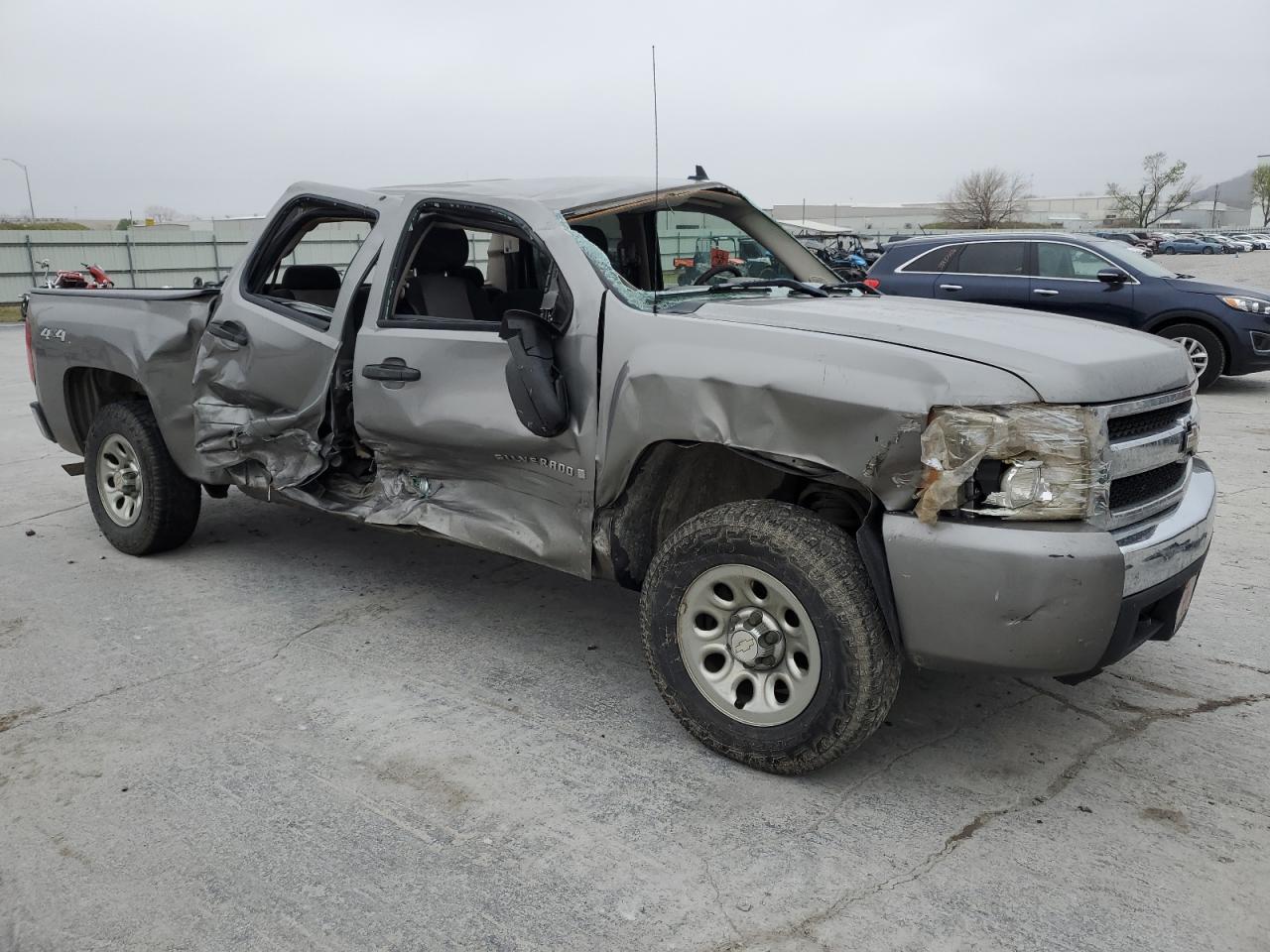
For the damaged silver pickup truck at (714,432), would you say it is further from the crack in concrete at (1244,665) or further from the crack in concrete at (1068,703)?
the crack in concrete at (1244,665)

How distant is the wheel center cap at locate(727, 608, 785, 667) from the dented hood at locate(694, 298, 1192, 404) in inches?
34.8

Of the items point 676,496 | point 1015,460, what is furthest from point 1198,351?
point 1015,460

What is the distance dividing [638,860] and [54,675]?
2598 mm

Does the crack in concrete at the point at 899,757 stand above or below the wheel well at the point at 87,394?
below

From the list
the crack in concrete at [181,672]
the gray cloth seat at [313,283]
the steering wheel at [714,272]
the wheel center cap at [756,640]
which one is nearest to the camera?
the wheel center cap at [756,640]

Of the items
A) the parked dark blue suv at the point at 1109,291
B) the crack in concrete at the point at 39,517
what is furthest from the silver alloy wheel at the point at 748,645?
the parked dark blue suv at the point at 1109,291

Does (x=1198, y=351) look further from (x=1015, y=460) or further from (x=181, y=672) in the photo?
(x=181, y=672)

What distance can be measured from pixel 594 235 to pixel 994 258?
821cm

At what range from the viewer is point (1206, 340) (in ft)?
34.4

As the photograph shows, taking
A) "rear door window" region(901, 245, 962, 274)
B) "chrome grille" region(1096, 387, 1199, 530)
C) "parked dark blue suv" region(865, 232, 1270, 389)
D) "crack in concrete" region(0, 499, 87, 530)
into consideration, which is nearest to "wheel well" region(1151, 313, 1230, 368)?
"parked dark blue suv" region(865, 232, 1270, 389)

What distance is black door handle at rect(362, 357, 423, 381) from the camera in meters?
3.99

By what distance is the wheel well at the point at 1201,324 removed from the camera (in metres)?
10.4

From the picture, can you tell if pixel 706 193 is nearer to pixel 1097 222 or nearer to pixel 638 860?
pixel 638 860

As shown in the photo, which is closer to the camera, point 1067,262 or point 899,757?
point 899,757
